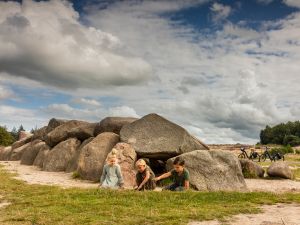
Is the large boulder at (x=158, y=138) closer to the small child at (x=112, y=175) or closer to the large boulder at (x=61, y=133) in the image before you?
the small child at (x=112, y=175)

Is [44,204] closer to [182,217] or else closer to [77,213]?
[77,213]

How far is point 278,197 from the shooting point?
48.3 ft

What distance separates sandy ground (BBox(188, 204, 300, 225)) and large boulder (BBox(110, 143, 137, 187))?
1013cm

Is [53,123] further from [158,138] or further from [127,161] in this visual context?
[127,161]

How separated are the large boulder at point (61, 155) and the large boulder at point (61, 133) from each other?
1157 millimetres

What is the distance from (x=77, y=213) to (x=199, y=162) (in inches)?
403

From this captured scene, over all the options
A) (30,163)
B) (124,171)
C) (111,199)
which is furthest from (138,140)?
(30,163)

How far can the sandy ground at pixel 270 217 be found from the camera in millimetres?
10633

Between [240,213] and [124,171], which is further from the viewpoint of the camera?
[124,171]

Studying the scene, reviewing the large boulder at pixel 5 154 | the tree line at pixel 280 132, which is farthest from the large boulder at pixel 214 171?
the tree line at pixel 280 132

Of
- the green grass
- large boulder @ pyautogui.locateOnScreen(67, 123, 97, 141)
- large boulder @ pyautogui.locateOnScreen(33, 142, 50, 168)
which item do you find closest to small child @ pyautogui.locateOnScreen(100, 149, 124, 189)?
the green grass

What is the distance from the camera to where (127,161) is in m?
22.7

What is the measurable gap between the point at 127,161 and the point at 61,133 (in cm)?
1140

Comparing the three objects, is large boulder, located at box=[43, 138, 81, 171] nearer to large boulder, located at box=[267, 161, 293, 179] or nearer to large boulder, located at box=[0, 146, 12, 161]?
large boulder, located at box=[267, 161, 293, 179]
